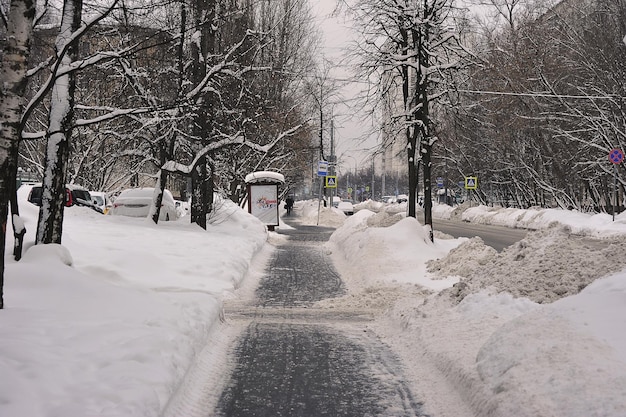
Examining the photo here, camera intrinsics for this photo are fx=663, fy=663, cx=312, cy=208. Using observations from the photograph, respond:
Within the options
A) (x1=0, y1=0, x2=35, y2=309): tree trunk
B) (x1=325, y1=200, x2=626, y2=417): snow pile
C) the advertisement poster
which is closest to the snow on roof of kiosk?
the advertisement poster

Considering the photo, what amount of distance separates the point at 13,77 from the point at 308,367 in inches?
153

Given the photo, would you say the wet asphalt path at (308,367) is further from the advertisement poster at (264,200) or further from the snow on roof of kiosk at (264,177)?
the advertisement poster at (264,200)

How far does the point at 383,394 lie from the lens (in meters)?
5.77

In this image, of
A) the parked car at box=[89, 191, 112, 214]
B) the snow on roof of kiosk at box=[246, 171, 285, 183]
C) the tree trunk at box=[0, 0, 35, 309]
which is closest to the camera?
the tree trunk at box=[0, 0, 35, 309]

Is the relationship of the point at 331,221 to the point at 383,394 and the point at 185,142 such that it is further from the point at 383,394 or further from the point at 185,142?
the point at 383,394

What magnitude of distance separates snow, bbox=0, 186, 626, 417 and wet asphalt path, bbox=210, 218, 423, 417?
0.87ft

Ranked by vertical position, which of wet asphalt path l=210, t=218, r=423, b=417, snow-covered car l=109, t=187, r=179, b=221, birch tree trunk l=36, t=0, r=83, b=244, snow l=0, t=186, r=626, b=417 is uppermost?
birch tree trunk l=36, t=0, r=83, b=244

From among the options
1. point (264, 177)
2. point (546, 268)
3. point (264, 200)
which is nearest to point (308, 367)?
point (546, 268)

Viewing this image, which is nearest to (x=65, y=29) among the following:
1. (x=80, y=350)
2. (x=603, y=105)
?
(x=80, y=350)

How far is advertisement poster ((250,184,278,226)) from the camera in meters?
29.3

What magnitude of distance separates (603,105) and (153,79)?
796 inches

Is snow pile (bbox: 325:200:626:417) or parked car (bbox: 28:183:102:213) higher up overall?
parked car (bbox: 28:183:102:213)

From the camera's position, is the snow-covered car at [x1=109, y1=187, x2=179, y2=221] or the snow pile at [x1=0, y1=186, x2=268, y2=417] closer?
the snow pile at [x1=0, y1=186, x2=268, y2=417]

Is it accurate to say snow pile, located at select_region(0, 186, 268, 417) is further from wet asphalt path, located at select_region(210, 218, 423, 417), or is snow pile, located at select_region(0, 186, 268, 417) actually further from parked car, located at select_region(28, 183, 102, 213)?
parked car, located at select_region(28, 183, 102, 213)
